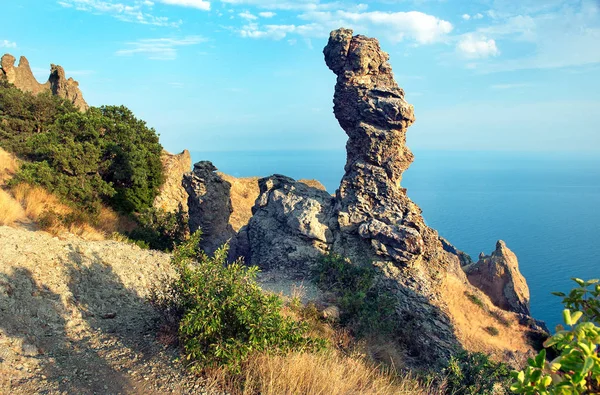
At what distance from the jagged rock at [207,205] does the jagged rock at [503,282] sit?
13789mm

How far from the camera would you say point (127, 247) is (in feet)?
38.9

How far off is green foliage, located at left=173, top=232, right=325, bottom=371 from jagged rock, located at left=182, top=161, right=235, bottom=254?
10.9 metres

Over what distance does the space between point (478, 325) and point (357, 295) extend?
6.46 meters

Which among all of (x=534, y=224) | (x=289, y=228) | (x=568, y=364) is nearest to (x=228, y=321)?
(x=568, y=364)

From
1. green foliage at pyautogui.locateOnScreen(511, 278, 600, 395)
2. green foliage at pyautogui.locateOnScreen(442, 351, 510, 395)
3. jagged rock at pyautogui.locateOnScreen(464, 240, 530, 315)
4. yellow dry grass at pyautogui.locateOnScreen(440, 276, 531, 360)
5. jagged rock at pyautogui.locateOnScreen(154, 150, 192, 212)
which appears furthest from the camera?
jagged rock at pyautogui.locateOnScreen(154, 150, 192, 212)

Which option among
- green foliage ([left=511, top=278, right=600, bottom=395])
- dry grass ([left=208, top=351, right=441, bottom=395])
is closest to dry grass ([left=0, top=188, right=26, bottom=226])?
dry grass ([left=208, top=351, right=441, bottom=395])

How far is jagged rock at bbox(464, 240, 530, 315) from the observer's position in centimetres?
1991

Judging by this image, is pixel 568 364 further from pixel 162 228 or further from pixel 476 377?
pixel 162 228

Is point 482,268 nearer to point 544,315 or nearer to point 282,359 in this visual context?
point 282,359

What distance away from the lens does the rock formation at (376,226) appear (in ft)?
40.1

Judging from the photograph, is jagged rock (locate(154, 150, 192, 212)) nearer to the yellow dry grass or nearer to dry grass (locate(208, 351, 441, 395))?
the yellow dry grass

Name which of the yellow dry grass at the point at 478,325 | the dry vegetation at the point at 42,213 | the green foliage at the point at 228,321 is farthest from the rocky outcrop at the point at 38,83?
the green foliage at the point at 228,321

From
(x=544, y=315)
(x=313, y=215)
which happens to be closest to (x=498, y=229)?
(x=544, y=315)

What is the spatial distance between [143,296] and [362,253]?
273 inches
